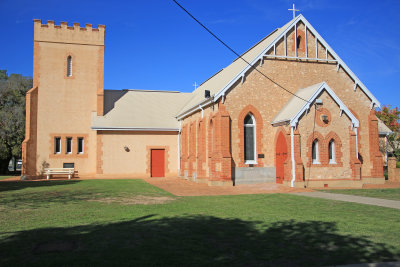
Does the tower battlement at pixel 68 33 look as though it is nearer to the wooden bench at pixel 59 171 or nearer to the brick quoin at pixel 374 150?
the wooden bench at pixel 59 171

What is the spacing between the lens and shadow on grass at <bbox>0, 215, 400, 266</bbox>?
20.6 feet

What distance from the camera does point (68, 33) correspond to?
33.2m

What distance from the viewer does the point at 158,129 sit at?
32.7m

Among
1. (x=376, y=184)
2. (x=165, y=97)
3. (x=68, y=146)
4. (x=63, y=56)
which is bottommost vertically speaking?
(x=376, y=184)

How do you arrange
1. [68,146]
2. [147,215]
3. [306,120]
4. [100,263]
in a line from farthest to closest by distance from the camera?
[68,146]
[306,120]
[147,215]
[100,263]

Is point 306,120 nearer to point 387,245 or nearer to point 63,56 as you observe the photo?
point 387,245

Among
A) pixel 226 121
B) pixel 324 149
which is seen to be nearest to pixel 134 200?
pixel 226 121

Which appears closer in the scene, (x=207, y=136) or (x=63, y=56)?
(x=207, y=136)

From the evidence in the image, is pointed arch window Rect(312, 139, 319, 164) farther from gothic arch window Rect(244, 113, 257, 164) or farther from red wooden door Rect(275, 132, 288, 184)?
gothic arch window Rect(244, 113, 257, 164)

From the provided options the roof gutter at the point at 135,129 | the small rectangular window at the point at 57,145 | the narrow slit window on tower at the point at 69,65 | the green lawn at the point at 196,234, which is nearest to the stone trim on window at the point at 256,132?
the green lawn at the point at 196,234

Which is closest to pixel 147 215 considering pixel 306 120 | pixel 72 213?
pixel 72 213

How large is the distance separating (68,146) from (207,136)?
1451cm

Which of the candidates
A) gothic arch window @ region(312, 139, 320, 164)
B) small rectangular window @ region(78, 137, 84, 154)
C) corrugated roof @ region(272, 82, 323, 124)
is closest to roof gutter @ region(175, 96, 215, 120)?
corrugated roof @ region(272, 82, 323, 124)

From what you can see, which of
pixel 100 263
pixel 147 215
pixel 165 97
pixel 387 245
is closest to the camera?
pixel 100 263
